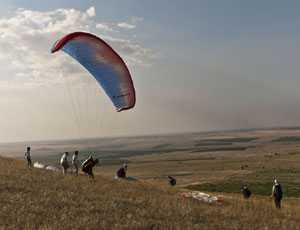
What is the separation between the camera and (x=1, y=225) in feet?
37.2

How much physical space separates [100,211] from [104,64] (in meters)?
9.31

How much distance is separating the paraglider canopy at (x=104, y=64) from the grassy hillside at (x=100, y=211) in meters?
4.83

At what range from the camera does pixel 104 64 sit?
21688 millimetres

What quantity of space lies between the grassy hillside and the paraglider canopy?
15.9 ft

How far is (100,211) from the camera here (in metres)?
14.5

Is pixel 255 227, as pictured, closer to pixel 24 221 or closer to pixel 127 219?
pixel 127 219

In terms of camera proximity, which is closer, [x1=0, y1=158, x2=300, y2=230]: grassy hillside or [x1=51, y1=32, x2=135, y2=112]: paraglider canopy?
[x1=0, y1=158, x2=300, y2=230]: grassy hillside

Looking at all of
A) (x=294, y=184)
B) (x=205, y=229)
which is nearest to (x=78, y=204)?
(x=205, y=229)

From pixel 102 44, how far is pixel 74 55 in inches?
62.0

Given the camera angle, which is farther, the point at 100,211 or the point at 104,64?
the point at 104,64

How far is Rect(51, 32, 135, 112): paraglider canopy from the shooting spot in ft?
68.2

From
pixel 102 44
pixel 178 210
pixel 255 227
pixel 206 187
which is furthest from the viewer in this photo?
pixel 206 187

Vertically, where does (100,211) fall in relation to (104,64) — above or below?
below

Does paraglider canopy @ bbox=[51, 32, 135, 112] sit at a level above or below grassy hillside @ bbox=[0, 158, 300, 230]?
above
